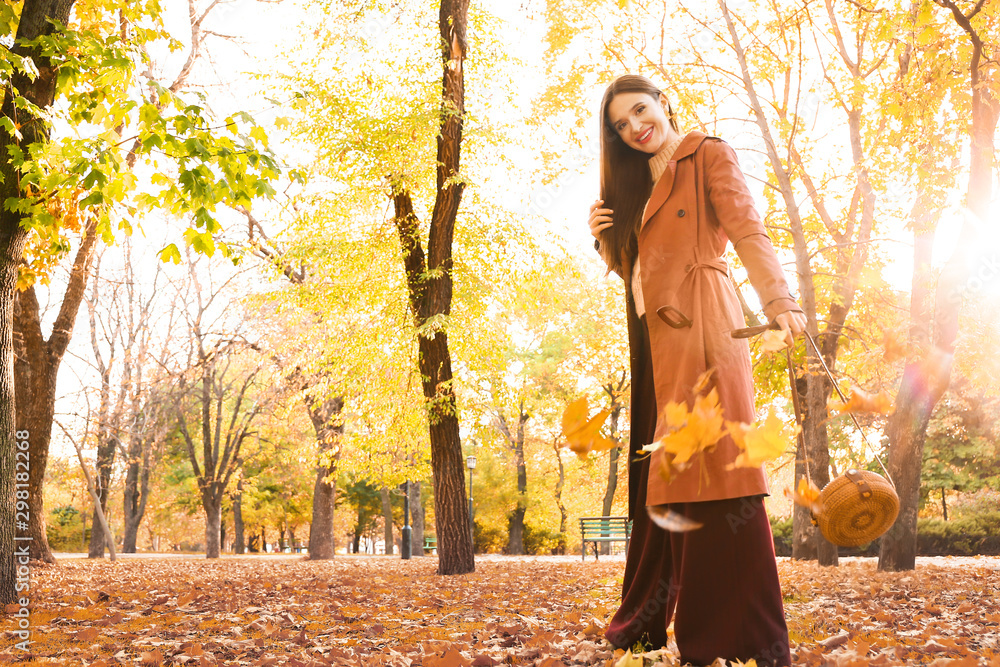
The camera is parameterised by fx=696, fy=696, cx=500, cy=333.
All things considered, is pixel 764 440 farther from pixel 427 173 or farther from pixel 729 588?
pixel 427 173

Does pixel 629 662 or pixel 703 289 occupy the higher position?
pixel 703 289

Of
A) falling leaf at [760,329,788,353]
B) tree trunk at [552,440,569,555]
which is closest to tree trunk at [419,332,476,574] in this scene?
falling leaf at [760,329,788,353]

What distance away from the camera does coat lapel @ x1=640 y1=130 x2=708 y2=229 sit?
2839mm

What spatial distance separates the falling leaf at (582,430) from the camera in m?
1.63

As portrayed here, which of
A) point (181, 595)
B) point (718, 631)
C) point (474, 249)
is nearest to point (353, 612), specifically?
point (181, 595)

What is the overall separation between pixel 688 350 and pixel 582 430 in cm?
106

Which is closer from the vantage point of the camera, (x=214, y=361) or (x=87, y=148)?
(x=87, y=148)

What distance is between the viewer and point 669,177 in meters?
2.86

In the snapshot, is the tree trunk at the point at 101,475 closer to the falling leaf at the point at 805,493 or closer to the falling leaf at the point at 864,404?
the falling leaf at the point at 805,493

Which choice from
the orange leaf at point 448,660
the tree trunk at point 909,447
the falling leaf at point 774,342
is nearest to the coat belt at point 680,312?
the falling leaf at point 774,342

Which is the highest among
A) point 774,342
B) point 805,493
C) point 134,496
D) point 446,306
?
point 446,306

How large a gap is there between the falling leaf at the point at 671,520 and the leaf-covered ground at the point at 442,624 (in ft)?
1.61

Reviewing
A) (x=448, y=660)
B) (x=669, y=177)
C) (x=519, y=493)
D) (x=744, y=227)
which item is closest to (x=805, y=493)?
(x=744, y=227)

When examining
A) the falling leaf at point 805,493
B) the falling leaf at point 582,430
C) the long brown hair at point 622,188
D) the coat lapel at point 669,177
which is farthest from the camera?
the long brown hair at point 622,188
